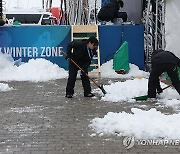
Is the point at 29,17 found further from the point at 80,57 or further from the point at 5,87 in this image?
the point at 80,57

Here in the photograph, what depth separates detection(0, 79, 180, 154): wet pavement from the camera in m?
5.89

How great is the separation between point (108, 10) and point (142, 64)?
7.50ft

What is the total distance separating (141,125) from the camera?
660 cm

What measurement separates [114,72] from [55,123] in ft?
20.2

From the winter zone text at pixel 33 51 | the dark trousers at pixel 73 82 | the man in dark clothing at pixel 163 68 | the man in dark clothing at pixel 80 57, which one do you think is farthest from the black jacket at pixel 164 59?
the winter zone text at pixel 33 51

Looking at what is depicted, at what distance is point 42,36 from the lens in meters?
13.7

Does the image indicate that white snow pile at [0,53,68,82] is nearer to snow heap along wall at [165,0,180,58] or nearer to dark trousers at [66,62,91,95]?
dark trousers at [66,62,91,95]

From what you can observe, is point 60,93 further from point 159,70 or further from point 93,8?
point 93,8

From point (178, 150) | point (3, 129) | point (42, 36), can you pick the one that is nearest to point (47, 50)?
Answer: point (42, 36)

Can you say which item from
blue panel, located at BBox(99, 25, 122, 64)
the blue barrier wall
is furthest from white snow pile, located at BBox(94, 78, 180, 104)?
the blue barrier wall

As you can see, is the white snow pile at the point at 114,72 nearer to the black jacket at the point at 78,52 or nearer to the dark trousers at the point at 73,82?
the dark trousers at the point at 73,82

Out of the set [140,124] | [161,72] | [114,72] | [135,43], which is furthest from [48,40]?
[140,124]

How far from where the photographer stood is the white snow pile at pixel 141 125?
6.32 metres

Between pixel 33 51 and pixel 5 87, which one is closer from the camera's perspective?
pixel 5 87
